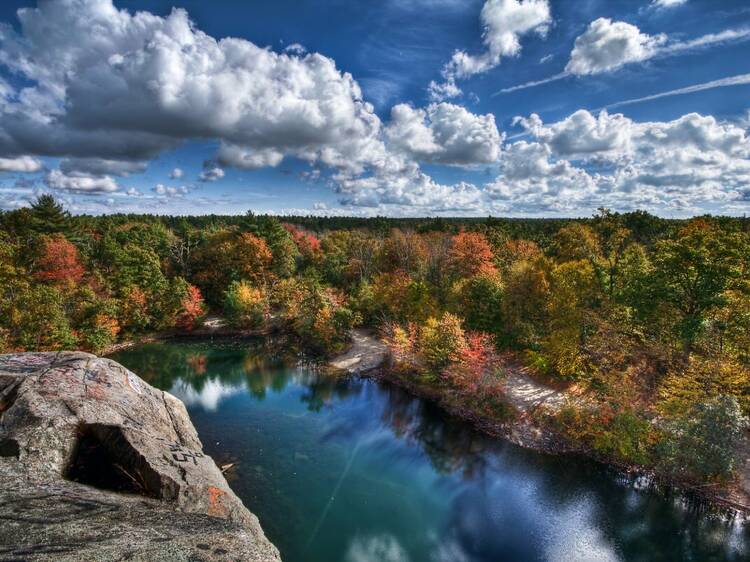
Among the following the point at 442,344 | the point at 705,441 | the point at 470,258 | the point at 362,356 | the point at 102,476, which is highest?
the point at 470,258

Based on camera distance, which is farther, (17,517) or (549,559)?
(549,559)

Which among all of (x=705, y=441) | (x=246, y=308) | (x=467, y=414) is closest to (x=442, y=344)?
(x=467, y=414)

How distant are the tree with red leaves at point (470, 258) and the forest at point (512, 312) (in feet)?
0.64

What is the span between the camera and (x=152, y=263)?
140 feet

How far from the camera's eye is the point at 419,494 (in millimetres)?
19344

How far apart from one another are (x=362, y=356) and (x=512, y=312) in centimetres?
1420

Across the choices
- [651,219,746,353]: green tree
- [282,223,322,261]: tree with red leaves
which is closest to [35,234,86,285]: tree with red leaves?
[282,223,322,261]: tree with red leaves

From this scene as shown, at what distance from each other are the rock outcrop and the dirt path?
57.2ft

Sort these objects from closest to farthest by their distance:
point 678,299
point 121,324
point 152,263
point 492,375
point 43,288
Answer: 1. point 678,299
2. point 492,375
3. point 43,288
4. point 121,324
5. point 152,263

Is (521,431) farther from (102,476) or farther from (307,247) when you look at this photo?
(307,247)

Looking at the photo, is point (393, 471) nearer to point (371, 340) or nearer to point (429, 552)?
point (429, 552)

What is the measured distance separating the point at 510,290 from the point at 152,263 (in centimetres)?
3676

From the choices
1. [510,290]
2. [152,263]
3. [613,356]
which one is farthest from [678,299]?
[152,263]

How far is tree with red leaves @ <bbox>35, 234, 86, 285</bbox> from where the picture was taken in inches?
1476
